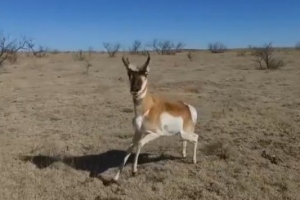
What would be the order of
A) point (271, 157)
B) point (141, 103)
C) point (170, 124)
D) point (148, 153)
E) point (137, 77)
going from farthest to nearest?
point (148, 153) < point (271, 157) < point (170, 124) < point (141, 103) < point (137, 77)

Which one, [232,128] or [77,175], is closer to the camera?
[77,175]

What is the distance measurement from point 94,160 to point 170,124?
1.97 m

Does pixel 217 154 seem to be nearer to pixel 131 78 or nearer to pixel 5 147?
pixel 131 78

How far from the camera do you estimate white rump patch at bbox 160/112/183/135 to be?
716cm

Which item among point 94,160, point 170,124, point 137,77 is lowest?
point 94,160

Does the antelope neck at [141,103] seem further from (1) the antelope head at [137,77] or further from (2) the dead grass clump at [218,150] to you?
(2) the dead grass clump at [218,150]

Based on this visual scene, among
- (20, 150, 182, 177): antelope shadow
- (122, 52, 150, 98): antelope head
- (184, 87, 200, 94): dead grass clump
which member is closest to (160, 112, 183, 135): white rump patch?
(122, 52, 150, 98): antelope head

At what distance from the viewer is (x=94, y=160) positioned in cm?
831

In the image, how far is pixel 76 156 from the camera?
857 cm

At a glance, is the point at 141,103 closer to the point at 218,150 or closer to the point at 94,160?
the point at 94,160

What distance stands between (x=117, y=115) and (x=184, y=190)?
6803 mm

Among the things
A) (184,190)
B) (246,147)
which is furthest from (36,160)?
(246,147)

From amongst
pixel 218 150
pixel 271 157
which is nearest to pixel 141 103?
pixel 218 150

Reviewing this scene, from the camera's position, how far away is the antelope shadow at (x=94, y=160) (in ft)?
25.7
